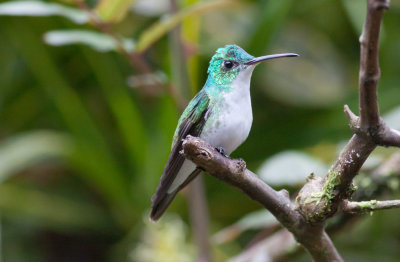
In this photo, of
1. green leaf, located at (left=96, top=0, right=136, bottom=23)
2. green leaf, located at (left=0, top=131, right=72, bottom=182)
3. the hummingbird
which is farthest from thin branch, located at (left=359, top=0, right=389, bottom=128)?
green leaf, located at (left=0, top=131, right=72, bottom=182)

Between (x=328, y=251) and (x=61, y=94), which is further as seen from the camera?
(x=61, y=94)

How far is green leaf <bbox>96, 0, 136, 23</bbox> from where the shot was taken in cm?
171

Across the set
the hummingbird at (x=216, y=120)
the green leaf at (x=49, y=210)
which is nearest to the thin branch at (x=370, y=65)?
the hummingbird at (x=216, y=120)

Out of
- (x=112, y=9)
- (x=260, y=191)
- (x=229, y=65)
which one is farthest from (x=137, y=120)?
(x=260, y=191)

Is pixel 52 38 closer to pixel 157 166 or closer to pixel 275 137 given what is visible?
pixel 157 166

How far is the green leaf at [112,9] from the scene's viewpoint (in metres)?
1.71

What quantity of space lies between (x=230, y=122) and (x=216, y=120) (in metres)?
0.04

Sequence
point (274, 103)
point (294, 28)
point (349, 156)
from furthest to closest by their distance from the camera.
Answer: point (294, 28), point (274, 103), point (349, 156)

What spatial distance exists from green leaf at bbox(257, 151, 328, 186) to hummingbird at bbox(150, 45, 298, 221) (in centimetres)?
15

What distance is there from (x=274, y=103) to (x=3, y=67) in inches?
58.9

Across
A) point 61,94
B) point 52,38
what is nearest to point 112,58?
point 61,94

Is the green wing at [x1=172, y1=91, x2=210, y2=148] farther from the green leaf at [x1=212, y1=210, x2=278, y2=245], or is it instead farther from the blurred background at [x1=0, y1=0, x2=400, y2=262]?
the blurred background at [x1=0, y1=0, x2=400, y2=262]

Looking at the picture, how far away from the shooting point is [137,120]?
271 centimetres

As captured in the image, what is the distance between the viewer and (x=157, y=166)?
8.38ft
